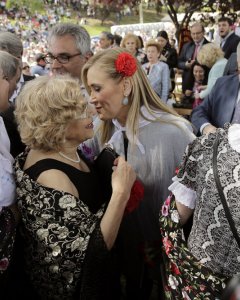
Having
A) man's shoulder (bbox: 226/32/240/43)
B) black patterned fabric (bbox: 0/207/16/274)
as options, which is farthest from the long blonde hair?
man's shoulder (bbox: 226/32/240/43)

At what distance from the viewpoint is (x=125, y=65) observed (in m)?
1.94

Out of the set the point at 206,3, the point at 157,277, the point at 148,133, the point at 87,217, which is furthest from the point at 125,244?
the point at 206,3

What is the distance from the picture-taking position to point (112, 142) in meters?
2.16

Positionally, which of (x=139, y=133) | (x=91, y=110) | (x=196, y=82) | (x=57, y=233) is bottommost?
(x=196, y=82)

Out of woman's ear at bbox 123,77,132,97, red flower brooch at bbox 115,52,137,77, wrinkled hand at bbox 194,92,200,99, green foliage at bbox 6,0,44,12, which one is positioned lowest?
wrinkled hand at bbox 194,92,200,99

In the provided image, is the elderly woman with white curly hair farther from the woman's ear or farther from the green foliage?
the green foliage

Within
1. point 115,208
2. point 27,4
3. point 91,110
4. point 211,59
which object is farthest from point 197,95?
point 27,4

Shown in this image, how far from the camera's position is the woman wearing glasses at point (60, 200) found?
1.58 meters

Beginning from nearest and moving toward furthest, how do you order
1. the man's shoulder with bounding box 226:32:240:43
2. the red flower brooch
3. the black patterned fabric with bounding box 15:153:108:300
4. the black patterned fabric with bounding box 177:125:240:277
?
the black patterned fabric with bounding box 177:125:240:277, the black patterned fabric with bounding box 15:153:108:300, the red flower brooch, the man's shoulder with bounding box 226:32:240:43

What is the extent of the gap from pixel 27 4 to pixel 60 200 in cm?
2700

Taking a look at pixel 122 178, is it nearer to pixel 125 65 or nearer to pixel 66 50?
pixel 125 65

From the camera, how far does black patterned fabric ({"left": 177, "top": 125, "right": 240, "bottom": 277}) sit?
1.19 m

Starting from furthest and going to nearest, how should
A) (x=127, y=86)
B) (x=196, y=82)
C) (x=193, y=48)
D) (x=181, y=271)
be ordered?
(x=193, y=48), (x=196, y=82), (x=127, y=86), (x=181, y=271)

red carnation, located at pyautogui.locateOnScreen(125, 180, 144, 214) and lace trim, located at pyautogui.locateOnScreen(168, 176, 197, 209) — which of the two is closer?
lace trim, located at pyautogui.locateOnScreen(168, 176, 197, 209)
